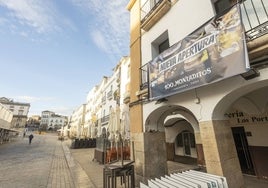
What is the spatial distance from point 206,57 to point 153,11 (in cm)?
388

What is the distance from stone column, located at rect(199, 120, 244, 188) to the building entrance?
4745 mm

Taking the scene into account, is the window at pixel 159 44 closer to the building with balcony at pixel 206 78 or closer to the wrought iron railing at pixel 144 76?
the building with balcony at pixel 206 78

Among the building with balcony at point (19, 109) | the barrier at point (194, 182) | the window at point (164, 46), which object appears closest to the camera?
the barrier at point (194, 182)

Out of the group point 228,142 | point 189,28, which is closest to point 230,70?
point 228,142

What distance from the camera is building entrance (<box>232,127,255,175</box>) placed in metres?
7.47

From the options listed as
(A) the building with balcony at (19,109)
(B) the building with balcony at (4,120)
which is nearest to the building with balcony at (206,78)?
(B) the building with balcony at (4,120)

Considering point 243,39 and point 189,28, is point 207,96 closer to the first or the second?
point 243,39

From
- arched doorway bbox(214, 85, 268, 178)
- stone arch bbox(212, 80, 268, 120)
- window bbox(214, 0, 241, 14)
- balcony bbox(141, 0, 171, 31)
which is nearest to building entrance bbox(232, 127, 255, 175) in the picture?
arched doorway bbox(214, 85, 268, 178)

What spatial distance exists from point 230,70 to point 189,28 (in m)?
2.37

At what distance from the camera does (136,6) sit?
28.1 feet

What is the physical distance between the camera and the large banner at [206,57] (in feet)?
10.7

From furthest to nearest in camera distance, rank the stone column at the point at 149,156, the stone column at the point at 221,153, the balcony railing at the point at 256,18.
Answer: the stone column at the point at 149,156 → the stone column at the point at 221,153 → the balcony railing at the point at 256,18

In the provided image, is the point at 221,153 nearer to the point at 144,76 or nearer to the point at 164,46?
the point at 144,76

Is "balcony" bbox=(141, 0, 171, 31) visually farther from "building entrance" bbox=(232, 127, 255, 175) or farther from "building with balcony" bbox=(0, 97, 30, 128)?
"building with balcony" bbox=(0, 97, 30, 128)
